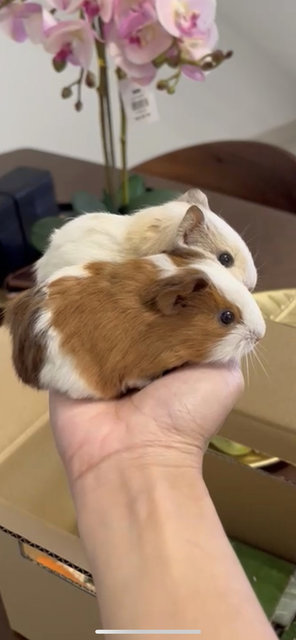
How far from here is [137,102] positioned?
1.04 meters

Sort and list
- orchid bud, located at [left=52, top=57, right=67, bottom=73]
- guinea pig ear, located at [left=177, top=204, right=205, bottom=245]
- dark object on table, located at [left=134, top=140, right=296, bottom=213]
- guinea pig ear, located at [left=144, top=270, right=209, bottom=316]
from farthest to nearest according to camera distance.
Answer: dark object on table, located at [left=134, top=140, right=296, bottom=213], orchid bud, located at [left=52, top=57, right=67, bottom=73], guinea pig ear, located at [left=177, top=204, right=205, bottom=245], guinea pig ear, located at [left=144, top=270, right=209, bottom=316]

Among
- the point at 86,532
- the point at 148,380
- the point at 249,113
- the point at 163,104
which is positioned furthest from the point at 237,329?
the point at 249,113

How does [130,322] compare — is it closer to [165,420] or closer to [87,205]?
[165,420]

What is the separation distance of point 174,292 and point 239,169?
1.07m

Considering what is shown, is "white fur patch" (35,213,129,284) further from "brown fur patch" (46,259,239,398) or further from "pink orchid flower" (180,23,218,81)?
"pink orchid flower" (180,23,218,81)

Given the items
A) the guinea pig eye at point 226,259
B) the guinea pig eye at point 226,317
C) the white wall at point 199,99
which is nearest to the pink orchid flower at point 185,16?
the guinea pig eye at point 226,259

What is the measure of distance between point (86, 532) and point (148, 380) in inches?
6.0

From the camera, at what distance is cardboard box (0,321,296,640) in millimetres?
699

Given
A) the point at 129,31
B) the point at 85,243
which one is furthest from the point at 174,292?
the point at 129,31

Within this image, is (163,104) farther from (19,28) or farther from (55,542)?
(55,542)

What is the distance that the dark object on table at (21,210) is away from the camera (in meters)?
1.23

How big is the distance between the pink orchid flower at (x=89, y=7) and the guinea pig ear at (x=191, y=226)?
330 millimetres

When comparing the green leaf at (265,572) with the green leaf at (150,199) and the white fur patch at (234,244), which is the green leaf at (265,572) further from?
the green leaf at (150,199)

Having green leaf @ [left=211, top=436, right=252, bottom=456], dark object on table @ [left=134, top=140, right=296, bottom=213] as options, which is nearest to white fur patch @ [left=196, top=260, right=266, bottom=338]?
green leaf @ [left=211, top=436, right=252, bottom=456]
